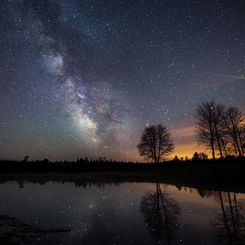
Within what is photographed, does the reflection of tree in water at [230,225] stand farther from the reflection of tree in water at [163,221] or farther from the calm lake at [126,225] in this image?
the reflection of tree in water at [163,221]

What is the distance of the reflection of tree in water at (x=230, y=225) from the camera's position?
5969mm

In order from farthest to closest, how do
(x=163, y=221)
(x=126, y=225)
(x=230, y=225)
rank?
(x=163, y=221) → (x=126, y=225) → (x=230, y=225)

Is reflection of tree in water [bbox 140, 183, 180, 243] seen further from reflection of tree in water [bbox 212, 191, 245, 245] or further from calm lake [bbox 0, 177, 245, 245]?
reflection of tree in water [bbox 212, 191, 245, 245]

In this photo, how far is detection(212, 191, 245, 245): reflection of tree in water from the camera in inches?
235

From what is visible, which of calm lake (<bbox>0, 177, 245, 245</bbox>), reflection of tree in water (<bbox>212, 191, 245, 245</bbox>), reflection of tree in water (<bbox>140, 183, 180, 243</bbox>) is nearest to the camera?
reflection of tree in water (<bbox>212, 191, 245, 245</bbox>)

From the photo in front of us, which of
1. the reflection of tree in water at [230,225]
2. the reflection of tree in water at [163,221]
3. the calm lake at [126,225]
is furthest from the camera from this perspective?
the reflection of tree in water at [163,221]

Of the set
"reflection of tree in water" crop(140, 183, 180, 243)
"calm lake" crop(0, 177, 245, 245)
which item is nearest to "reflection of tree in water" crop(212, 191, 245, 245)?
"calm lake" crop(0, 177, 245, 245)

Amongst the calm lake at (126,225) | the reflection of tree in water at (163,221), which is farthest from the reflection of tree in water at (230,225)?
the reflection of tree in water at (163,221)

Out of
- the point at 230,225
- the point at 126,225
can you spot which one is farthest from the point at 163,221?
the point at 230,225

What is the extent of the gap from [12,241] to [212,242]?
18.3ft

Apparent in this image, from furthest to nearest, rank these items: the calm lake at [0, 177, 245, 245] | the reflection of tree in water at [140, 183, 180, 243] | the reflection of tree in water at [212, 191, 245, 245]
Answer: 1. the reflection of tree in water at [140, 183, 180, 243]
2. the calm lake at [0, 177, 245, 245]
3. the reflection of tree in water at [212, 191, 245, 245]

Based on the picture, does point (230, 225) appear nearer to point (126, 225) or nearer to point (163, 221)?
point (163, 221)

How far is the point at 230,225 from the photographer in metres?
7.25

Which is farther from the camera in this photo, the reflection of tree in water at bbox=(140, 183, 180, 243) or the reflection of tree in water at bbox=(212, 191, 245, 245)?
the reflection of tree in water at bbox=(140, 183, 180, 243)
